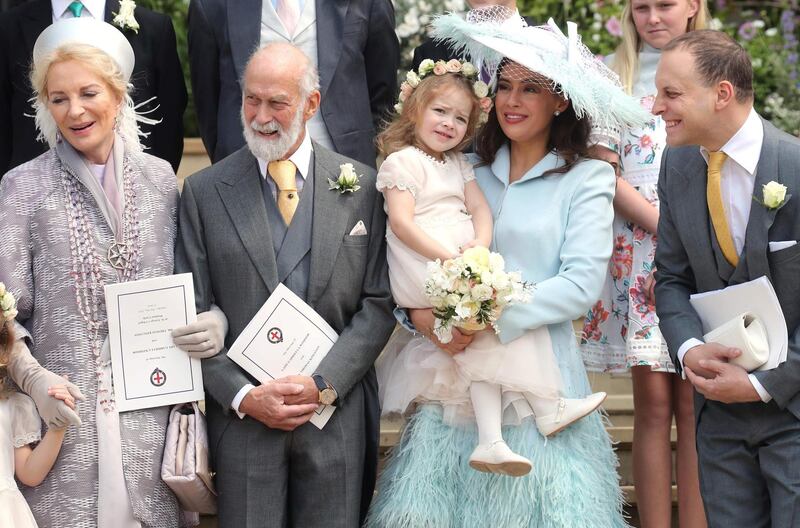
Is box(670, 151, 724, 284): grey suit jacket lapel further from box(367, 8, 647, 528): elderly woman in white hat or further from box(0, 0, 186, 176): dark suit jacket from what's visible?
box(0, 0, 186, 176): dark suit jacket

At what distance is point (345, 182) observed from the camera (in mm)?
4852

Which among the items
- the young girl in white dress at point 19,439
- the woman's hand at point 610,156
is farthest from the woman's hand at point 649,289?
the young girl in white dress at point 19,439

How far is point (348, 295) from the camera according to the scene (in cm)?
484

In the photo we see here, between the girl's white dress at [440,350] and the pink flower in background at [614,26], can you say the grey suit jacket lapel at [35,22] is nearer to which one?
the girl's white dress at [440,350]

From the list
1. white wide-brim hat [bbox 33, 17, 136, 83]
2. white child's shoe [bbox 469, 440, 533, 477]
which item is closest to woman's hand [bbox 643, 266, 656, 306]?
white child's shoe [bbox 469, 440, 533, 477]

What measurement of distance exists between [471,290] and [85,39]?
164 centimetres

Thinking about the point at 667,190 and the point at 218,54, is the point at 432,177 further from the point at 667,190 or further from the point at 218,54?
the point at 218,54

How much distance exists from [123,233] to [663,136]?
2175 mm

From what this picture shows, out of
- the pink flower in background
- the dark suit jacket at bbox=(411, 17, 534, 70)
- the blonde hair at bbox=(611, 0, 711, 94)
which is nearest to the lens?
the blonde hair at bbox=(611, 0, 711, 94)

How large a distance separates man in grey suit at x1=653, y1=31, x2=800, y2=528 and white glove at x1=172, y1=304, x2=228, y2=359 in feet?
5.11

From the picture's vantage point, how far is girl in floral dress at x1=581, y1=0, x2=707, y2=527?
5.31m

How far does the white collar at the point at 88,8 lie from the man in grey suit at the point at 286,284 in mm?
1207

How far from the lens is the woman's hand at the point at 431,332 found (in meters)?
4.68

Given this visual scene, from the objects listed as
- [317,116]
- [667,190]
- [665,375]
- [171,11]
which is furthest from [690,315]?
[171,11]
